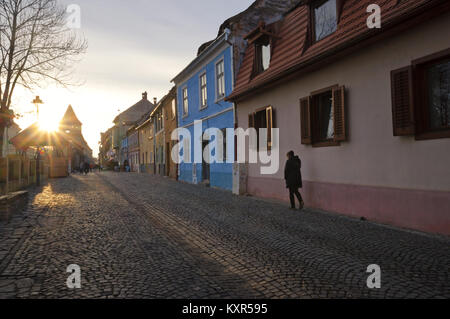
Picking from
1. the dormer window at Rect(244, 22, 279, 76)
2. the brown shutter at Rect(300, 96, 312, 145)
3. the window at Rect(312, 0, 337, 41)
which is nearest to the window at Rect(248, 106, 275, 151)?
the dormer window at Rect(244, 22, 279, 76)

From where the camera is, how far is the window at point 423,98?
21.4ft

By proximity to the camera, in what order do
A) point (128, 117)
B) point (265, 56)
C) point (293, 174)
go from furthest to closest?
point (128, 117) → point (265, 56) → point (293, 174)

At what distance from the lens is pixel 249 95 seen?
13625 millimetres

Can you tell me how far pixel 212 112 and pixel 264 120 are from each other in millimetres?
5340

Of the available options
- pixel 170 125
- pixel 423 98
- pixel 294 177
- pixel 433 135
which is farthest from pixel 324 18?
pixel 170 125

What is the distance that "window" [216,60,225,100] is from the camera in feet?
54.9

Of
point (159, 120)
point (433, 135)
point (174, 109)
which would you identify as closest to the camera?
point (433, 135)

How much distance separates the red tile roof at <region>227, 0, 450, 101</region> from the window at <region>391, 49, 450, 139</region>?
2.83ft

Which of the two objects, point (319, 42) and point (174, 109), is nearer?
point (319, 42)

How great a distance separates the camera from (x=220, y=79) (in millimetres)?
17156

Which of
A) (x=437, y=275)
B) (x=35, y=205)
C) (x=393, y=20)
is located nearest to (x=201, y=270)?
(x=437, y=275)

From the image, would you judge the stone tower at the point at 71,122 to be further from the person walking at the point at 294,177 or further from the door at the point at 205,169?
the person walking at the point at 294,177

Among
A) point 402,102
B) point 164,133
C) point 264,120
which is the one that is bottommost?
point 402,102

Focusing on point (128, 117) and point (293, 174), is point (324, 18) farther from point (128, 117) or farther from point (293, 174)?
point (128, 117)
